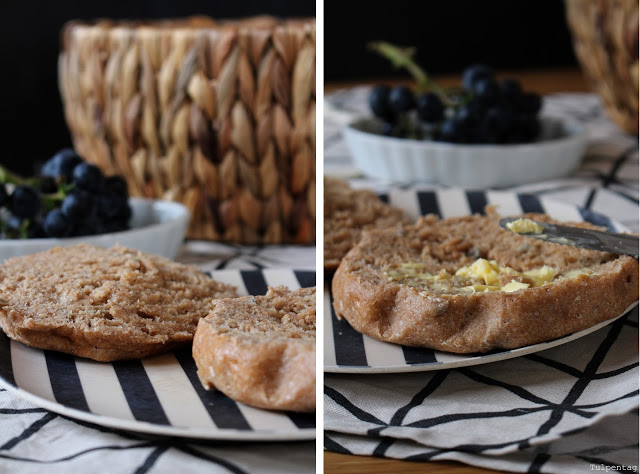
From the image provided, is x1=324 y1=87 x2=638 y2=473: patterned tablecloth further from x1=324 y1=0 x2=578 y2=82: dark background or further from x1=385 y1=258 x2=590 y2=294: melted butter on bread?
x1=324 y1=0 x2=578 y2=82: dark background

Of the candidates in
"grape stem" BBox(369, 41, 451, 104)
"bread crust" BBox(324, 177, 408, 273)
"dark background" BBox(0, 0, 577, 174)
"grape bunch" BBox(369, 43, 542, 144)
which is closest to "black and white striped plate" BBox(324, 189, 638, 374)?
"bread crust" BBox(324, 177, 408, 273)

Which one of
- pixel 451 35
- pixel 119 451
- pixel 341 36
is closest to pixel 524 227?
pixel 119 451

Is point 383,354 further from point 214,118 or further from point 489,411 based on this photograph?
point 214,118

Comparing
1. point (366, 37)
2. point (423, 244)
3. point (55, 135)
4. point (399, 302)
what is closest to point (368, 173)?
point (423, 244)

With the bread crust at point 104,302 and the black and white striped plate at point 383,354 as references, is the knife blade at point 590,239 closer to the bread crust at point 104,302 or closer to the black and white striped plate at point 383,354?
the black and white striped plate at point 383,354

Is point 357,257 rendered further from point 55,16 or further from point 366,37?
point 366,37

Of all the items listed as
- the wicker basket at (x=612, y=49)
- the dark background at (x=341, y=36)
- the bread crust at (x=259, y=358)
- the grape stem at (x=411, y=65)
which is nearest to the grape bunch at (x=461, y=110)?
the grape stem at (x=411, y=65)
